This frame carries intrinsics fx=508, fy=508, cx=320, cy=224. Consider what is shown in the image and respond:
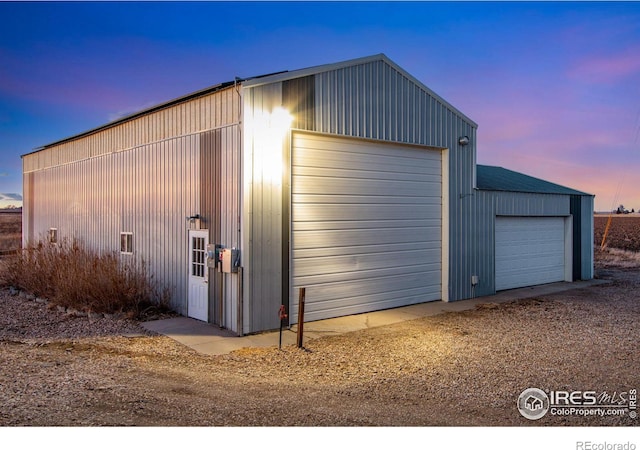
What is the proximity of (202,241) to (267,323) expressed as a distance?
2.10 metres

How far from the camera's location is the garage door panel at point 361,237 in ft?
30.8

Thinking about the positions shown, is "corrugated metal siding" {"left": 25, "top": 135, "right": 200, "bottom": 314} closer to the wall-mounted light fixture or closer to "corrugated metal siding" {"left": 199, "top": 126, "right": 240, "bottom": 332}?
the wall-mounted light fixture

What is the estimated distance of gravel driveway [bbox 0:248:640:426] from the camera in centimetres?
477

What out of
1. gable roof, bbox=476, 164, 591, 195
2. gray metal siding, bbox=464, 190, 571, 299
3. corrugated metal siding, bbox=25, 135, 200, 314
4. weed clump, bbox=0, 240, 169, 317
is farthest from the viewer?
gable roof, bbox=476, 164, 591, 195

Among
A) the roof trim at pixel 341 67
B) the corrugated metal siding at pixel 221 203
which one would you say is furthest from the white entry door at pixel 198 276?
the roof trim at pixel 341 67

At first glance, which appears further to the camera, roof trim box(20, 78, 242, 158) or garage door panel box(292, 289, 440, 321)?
garage door panel box(292, 289, 440, 321)

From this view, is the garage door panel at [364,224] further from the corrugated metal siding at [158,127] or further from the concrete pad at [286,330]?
the corrugated metal siding at [158,127]

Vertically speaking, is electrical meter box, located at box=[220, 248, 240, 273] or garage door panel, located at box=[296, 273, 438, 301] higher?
electrical meter box, located at box=[220, 248, 240, 273]

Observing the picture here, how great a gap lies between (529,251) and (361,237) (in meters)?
6.59

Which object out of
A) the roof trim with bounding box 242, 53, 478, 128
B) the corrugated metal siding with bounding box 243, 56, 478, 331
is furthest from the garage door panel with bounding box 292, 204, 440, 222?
the roof trim with bounding box 242, 53, 478, 128

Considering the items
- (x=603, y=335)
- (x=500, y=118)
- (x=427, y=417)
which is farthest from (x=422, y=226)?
(x=427, y=417)

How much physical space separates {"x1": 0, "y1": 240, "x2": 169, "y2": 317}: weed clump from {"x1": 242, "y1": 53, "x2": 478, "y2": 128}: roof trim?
15.3ft
